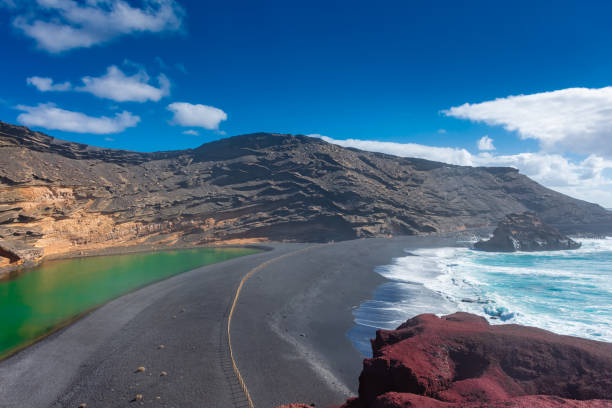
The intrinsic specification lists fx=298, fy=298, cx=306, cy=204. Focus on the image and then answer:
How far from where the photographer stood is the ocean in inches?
584

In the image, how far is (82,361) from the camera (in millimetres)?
11586

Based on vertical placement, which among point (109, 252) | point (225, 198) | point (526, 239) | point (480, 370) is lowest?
point (109, 252)

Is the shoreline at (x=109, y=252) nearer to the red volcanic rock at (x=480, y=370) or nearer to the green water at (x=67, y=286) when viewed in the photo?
the green water at (x=67, y=286)

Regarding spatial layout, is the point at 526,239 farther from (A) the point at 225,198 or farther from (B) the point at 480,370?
(A) the point at 225,198

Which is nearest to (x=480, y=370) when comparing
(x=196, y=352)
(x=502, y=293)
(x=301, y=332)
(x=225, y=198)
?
(x=301, y=332)

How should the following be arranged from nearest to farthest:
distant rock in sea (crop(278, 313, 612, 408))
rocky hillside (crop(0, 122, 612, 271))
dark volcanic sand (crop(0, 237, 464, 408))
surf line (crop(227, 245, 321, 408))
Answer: distant rock in sea (crop(278, 313, 612, 408))
surf line (crop(227, 245, 321, 408))
dark volcanic sand (crop(0, 237, 464, 408))
rocky hillside (crop(0, 122, 612, 271))

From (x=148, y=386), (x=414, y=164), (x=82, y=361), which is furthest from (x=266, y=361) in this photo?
(x=414, y=164)

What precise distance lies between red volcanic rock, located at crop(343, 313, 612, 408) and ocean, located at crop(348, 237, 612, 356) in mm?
6034

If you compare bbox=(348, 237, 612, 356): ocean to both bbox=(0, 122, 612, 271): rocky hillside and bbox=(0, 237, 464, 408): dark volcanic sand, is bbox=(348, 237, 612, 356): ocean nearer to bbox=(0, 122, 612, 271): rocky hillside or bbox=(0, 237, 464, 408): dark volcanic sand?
bbox=(0, 237, 464, 408): dark volcanic sand

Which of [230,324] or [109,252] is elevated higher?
[230,324]

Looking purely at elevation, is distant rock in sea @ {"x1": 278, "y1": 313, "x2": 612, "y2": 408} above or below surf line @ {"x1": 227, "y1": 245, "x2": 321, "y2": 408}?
above

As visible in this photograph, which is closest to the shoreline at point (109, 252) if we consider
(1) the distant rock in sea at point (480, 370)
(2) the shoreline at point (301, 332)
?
(2) the shoreline at point (301, 332)

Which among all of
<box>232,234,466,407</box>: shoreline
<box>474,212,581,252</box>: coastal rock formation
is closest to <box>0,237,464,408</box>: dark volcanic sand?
<box>232,234,466,407</box>: shoreline

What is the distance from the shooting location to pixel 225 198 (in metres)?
56.4
